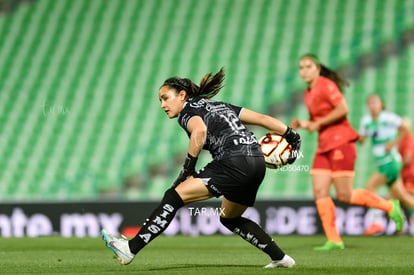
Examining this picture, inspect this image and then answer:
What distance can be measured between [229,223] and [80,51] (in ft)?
41.8

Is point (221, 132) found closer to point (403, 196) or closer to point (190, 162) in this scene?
point (190, 162)

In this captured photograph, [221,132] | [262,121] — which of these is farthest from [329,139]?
[221,132]

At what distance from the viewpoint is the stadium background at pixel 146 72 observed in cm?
1769

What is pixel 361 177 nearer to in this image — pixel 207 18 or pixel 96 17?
pixel 207 18

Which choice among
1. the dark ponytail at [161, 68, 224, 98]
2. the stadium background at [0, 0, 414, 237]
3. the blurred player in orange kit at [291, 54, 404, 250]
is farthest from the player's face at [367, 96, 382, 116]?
the dark ponytail at [161, 68, 224, 98]

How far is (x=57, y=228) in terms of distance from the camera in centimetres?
1519

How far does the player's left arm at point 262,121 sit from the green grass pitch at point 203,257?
1129mm

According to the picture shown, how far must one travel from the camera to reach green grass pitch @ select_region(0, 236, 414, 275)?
8.13 m

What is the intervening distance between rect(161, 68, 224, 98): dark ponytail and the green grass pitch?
1.43m

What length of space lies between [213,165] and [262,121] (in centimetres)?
53

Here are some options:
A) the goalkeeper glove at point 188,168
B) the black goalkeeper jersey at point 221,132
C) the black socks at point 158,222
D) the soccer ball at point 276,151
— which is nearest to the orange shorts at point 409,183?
the soccer ball at point 276,151

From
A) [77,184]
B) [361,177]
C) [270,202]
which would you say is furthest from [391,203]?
[77,184]

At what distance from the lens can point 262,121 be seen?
8109mm

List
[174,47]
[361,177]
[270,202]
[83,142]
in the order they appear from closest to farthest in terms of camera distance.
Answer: [270,202] < [361,177] < [83,142] < [174,47]
